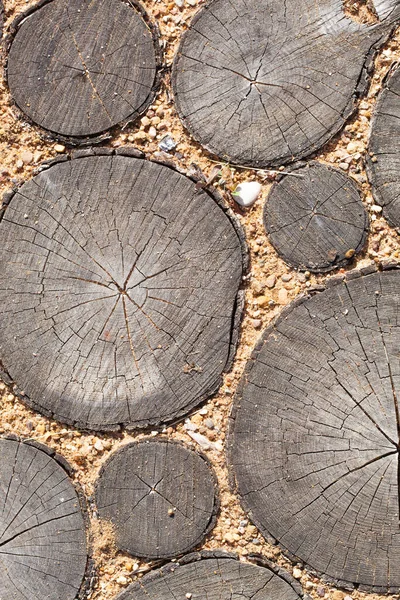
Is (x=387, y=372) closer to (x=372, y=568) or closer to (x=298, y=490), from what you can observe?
(x=298, y=490)

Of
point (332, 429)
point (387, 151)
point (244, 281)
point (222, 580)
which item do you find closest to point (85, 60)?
point (244, 281)

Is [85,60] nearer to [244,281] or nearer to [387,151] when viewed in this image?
[244,281]

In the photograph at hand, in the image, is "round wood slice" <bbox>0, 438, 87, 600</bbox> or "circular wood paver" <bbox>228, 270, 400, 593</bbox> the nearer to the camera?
"circular wood paver" <bbox>228, 270, 400, 593</bbox>

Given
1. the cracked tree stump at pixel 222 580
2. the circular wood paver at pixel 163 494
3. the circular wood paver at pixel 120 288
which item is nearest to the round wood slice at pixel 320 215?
the circular wood paver at pixel 120 288

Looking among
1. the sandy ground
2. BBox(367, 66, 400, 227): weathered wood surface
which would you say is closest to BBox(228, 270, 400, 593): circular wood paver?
the sandy ground

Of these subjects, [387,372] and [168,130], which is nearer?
[387,372]

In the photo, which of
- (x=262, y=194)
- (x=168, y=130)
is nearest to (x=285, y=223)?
(x=262, y=194)

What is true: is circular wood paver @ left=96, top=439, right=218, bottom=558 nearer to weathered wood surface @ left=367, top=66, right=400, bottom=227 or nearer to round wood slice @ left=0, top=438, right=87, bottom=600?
round wood slice @ left=0, top=438, right=87, bottom=600
